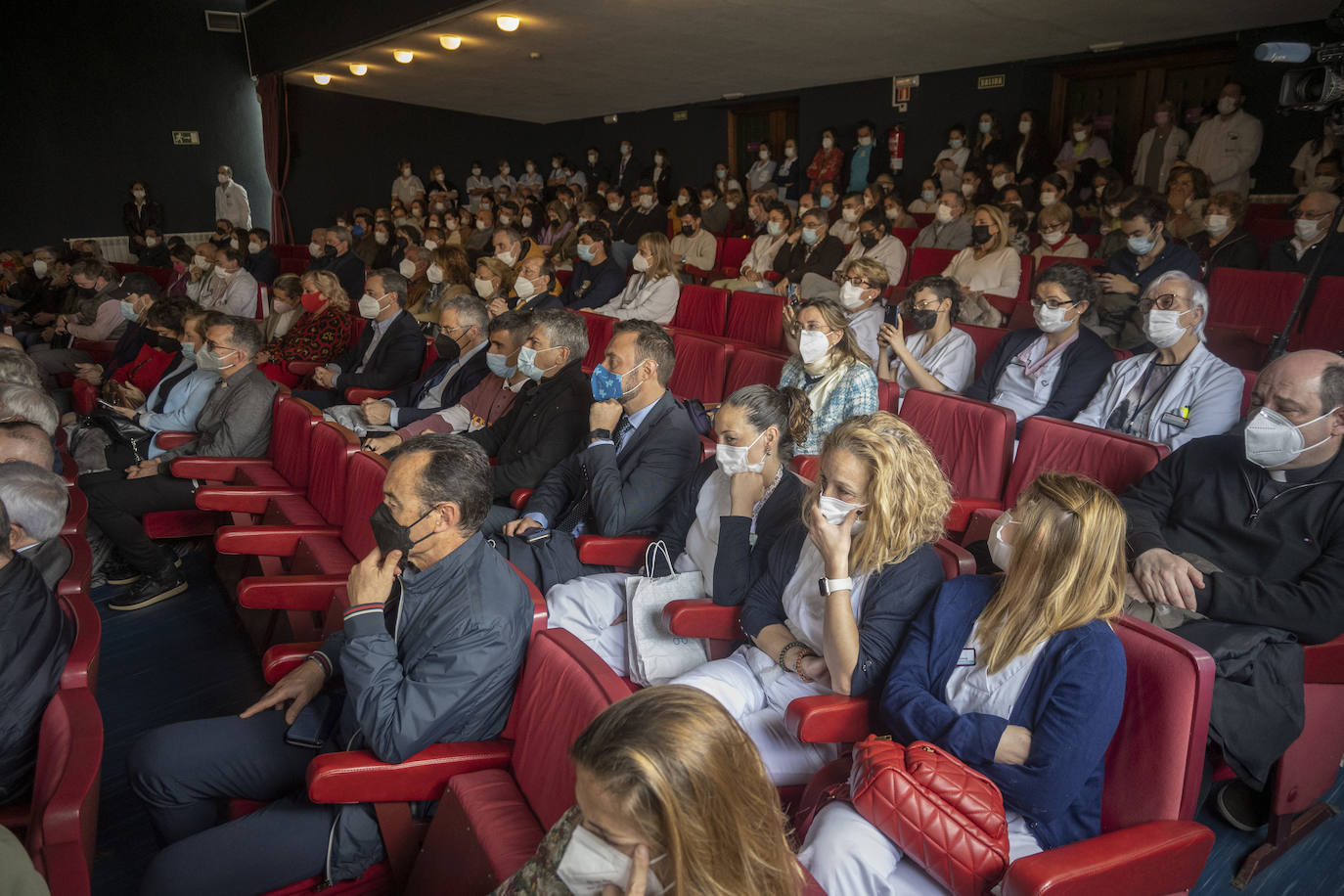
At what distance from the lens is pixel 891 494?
5.96 feet

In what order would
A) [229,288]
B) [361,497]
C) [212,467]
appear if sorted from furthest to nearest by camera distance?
[229,288] → [212,467] → [361,497]

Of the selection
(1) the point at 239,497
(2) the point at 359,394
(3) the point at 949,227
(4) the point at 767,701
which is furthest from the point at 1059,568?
(3) the point at 949,227

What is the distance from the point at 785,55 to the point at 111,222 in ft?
33.7

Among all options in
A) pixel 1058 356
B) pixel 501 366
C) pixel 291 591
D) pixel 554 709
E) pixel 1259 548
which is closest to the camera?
pixel 554 709

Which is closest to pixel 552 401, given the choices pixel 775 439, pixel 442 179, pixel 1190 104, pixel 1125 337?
pixel 775 439

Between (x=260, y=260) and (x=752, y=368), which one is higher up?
(x=260, y=260)

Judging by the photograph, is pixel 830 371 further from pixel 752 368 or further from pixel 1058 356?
pixel 1058 356

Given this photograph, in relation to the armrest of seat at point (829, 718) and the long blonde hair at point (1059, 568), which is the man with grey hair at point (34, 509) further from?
the long blonde hair at point (1059, 568)

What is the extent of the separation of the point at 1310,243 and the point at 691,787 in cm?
537

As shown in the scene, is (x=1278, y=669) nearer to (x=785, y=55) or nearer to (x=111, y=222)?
(x=785, y=55)

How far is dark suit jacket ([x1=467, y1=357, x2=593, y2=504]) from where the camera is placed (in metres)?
3.16

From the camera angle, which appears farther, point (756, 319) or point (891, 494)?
point (756, 319)

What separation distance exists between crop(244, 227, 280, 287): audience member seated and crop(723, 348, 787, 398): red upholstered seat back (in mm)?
7198

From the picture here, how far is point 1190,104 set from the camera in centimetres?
800
